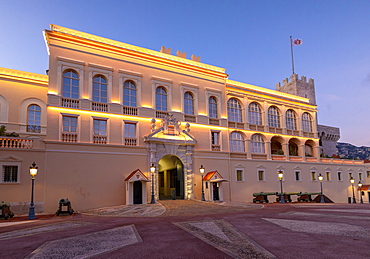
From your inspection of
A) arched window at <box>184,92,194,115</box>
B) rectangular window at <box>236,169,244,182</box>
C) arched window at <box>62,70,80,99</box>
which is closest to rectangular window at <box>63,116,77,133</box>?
arched window at <box>62,70,80,99</box>

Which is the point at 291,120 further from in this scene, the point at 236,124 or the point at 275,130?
the point at 236,124

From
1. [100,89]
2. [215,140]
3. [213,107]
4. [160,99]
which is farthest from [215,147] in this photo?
[100,89]

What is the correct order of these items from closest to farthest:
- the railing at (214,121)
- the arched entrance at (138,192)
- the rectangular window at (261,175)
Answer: the arched entrance at (138,192), the railing at (214,121), the rectangular window at (261,175)

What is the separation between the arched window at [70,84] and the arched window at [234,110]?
16177mm

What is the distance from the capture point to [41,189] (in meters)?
20.2

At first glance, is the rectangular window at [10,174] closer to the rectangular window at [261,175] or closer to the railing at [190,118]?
the railing at [190,118]

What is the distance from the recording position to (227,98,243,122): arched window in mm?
31858

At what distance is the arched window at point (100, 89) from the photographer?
2395 centimetres

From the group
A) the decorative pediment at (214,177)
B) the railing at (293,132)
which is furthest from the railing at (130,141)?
the railing at (293,132)

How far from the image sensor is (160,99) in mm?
27062

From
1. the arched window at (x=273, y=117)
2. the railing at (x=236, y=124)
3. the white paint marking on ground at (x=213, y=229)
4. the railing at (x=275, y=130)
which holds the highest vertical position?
the arched window at (x=273, y=117)

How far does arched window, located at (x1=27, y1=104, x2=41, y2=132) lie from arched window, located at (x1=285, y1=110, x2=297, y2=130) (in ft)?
92.4

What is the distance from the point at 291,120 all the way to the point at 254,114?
629 centimetres

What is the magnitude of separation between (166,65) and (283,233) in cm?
2074
